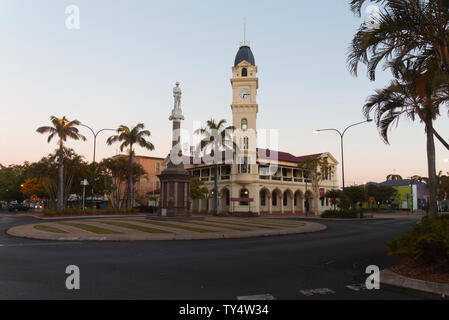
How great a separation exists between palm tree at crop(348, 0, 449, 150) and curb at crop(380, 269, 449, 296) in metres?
5.52

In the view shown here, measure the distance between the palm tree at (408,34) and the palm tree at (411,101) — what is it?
2.22 ft

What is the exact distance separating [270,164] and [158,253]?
41.8m

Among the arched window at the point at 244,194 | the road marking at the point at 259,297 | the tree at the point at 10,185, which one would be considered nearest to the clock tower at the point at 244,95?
the arched window at the point at 244,194

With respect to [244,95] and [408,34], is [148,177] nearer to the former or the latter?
[244,95]

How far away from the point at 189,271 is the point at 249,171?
41.5 metres

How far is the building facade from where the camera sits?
48.9 meters

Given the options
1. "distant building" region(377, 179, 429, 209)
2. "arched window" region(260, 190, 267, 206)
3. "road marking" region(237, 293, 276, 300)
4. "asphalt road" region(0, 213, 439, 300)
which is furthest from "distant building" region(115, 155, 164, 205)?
"road marking" region(237, 293, 276, 300)

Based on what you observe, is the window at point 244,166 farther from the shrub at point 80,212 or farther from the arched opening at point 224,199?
the shrub at point 80,212

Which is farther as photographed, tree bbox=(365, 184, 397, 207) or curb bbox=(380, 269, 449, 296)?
tree bbox=(365, 184, 397, 207)

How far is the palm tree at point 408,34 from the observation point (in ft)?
31.5

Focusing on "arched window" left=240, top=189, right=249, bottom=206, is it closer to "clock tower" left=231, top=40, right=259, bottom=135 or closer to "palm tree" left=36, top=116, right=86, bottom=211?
"clock tower" left=231, top=40, right=259, bottom=135

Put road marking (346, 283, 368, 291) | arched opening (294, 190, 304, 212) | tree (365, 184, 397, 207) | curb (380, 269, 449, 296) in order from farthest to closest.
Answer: tree (365, 184, 397, 207)
arched opening (294, 190, 304, 212)
road marking (346, 283, 368, 291)
curb (380, 269, 449, 296)

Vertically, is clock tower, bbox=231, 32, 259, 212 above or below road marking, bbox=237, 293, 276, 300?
above
